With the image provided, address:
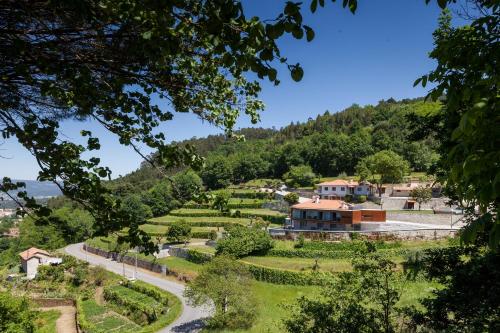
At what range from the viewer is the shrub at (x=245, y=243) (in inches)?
1406

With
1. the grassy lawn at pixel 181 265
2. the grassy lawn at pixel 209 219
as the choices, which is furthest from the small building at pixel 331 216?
the grassy lawn at pixel 209 219

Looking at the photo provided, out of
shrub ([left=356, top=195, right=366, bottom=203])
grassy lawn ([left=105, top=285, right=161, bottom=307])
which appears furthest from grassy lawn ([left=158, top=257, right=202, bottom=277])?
shrub ([left=356, top=195, right=366, bottom=203])

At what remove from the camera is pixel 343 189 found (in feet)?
204

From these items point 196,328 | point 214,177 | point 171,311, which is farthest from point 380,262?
point 214,177

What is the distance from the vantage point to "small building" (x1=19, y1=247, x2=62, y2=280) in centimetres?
5141

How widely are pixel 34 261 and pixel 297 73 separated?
59.5m

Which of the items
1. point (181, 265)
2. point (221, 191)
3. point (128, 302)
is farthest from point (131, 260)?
point (221, 191)

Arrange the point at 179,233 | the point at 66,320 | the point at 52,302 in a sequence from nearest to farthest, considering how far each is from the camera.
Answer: the point at 66,320
the point at 52,302
the point at 179,233

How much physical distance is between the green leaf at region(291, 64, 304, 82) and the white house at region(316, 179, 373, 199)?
6013 centimetres

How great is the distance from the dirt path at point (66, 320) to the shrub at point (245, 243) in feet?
44.0

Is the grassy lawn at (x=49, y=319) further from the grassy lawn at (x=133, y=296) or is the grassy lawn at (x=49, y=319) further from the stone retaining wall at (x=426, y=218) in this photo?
the stone retaining wall at (x=426, y=218)

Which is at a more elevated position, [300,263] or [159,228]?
[159,228]

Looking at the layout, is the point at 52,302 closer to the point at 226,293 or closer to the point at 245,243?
the point at 245,243

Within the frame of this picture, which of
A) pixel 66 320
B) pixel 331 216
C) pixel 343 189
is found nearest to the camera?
pixel 66 320
